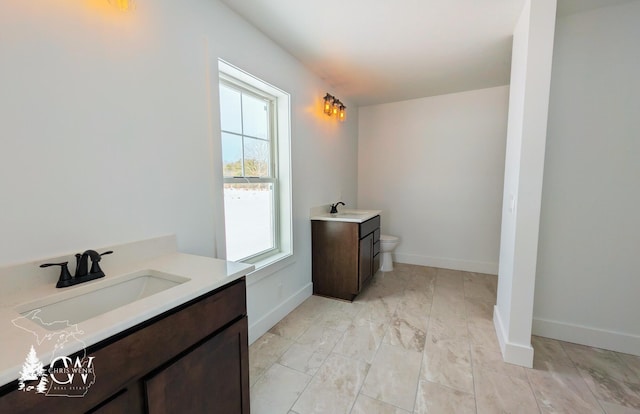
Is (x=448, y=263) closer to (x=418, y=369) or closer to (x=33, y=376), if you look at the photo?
(x=418, y=369)

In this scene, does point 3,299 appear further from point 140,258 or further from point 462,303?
point 462,303

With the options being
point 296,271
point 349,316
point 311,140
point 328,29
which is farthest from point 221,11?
point 349,316

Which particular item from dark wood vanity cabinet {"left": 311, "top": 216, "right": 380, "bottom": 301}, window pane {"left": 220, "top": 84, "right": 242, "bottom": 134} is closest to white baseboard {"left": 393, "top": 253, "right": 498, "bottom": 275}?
dark wood vanity cabinet {"left": 311, "top": 216, "right": 380, "bottom": 301}

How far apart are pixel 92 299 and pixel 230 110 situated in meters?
1.44

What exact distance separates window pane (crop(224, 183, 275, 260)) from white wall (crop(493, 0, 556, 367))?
1.90 meters

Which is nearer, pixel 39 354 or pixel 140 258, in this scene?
pixel 39 354

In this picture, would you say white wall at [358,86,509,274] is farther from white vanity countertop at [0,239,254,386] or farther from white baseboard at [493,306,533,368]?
white vanity countertop at [0,239,254,386]

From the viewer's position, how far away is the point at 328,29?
202cm

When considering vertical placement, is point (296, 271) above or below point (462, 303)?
above

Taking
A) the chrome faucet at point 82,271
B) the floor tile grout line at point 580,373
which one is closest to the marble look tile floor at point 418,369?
the floor tile grout line at point 580,373

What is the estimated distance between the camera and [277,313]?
2.31 m

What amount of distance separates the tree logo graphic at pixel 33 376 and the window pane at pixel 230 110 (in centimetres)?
153

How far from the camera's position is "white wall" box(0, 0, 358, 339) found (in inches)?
37.6

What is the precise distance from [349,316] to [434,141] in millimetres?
2641
